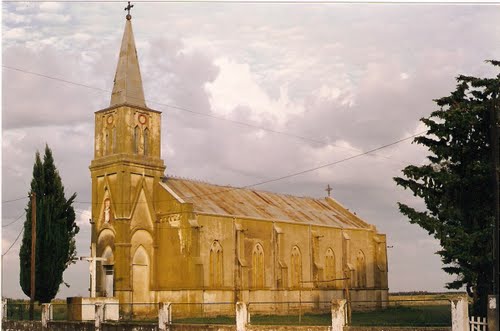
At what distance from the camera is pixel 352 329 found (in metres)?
24.3

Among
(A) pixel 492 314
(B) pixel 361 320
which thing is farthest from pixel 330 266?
(A) pixel 492 314

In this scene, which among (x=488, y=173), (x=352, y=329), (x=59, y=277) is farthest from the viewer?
(x=59, y=277)

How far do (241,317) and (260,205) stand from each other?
2703 cm

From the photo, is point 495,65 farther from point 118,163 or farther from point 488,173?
point 118,163

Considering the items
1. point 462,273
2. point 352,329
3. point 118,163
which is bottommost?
point 352,329

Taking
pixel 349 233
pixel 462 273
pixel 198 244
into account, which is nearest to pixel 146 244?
pixel 198 244

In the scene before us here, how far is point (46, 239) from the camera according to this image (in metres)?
42.8

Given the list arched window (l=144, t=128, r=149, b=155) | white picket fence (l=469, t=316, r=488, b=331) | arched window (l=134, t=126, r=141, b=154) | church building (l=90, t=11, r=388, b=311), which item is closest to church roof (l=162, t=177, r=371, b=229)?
church building (l=90, t=11, r=388, b=311)

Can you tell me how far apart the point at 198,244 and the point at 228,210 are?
5262mm

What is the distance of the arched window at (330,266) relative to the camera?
185ft

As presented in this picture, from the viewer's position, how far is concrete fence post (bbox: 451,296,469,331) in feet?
71.9

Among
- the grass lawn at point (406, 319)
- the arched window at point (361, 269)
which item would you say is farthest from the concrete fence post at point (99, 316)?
the arched window at point (361, 269)

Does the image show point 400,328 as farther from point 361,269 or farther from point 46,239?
point 361,269

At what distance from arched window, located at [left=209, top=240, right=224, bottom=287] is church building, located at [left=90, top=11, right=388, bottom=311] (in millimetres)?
67
